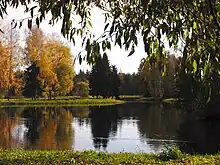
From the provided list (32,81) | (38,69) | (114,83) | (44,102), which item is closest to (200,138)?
(44,102)

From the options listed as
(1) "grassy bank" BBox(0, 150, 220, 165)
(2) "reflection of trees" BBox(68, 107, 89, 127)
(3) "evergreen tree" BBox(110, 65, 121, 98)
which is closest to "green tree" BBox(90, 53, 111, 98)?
(3) "evergreen tree" BBox(110, 65, 121, 98)

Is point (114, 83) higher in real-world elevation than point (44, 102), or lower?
higher

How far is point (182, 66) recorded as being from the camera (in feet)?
9.61

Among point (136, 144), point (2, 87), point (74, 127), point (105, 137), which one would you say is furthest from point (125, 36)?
point (2, 87)

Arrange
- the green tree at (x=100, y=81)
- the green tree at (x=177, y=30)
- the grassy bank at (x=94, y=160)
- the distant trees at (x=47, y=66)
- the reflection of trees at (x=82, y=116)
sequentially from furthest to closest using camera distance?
the green tree at (x=100, y=81) < the distant trees at (x=47, y=66) < the reflection of trees at (x=82, y=116) < the grassy bank at (x=94, y=160) < the green tree at (x=177, y=30)

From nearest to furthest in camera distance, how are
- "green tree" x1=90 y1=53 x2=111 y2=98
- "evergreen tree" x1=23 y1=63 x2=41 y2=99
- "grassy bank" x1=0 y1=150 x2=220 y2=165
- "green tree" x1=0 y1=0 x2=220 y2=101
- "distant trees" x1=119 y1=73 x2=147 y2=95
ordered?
"green tree" x1=0 y1=0 x2=220 y2=101
"grassy bank" x1=0 y1=150 x2=220 y2=165
"evergreen tree" x1=23 y1=63 x2=41 y2=99
"green tree" x1=90 y1=53 x2=111 y2=98
"distant trees" x1=119 y1=73 x2=147 y2=95

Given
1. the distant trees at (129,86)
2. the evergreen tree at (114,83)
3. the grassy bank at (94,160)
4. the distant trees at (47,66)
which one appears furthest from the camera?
the distant trees at (129,86)

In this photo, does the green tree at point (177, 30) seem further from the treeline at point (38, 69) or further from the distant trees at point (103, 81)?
the distant trees at point (103, 81)

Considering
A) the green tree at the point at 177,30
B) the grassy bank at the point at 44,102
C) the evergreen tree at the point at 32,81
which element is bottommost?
the grassy bank at the point at 44,102

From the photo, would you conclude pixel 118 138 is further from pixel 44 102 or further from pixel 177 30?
pixel 44 102

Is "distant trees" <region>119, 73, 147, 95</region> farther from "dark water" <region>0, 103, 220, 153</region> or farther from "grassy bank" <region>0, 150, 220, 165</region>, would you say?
"grassy bank" <region>0, 150, 220, 165</region>

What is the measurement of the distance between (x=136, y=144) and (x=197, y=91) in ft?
48.9

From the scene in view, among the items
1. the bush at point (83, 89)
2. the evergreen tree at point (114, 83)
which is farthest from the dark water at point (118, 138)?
the evergreen tree at point (114, 83)

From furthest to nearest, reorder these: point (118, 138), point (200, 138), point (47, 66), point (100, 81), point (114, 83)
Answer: point (114, 83), point (100, 81), point (47, 66), point (200, 138), point (118, 138)
